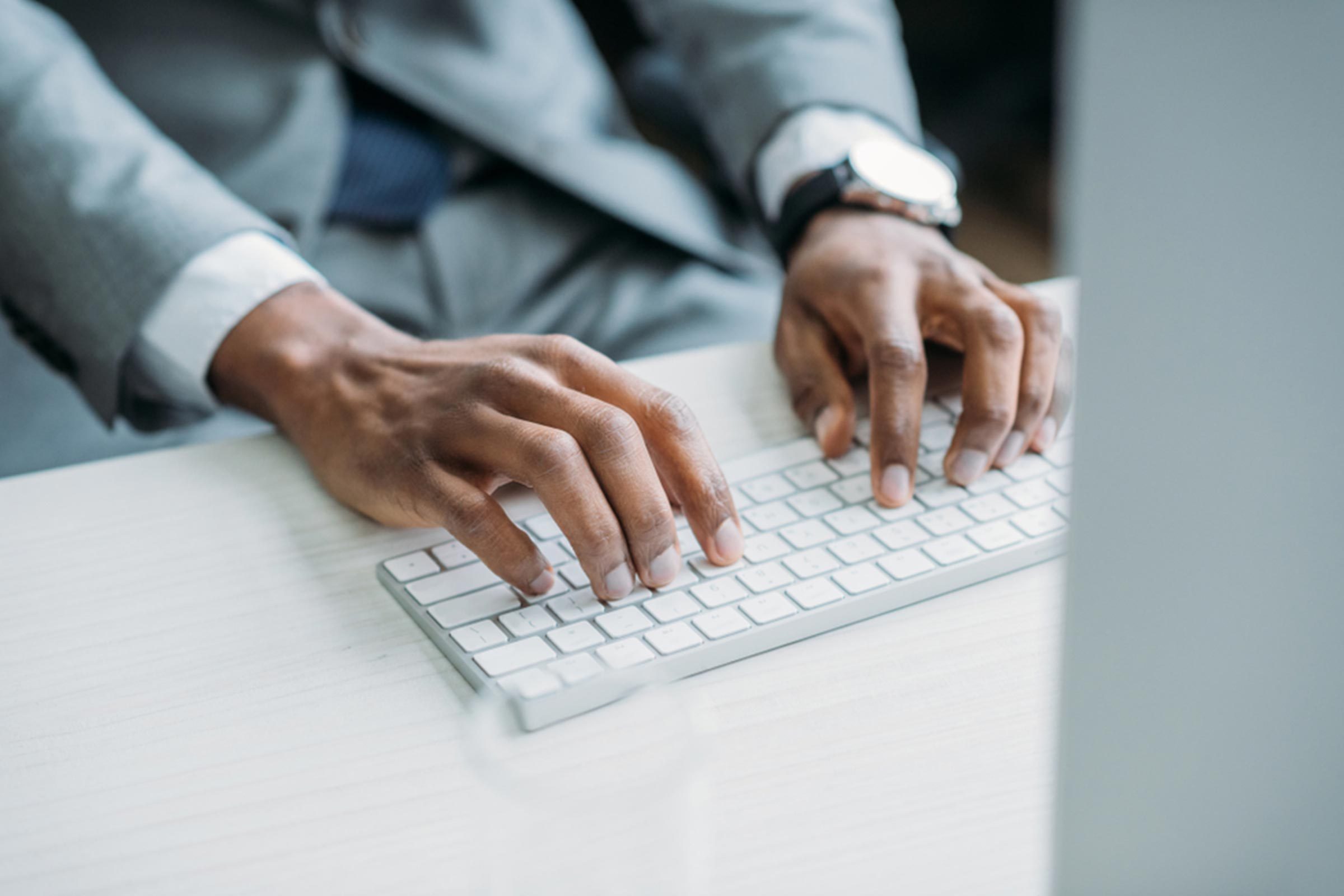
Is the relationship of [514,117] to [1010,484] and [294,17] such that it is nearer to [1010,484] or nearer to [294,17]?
[294,17]

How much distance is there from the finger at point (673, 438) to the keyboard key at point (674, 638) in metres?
0.05

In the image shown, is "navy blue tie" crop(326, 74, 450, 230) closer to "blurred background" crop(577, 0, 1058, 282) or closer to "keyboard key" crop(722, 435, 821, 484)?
"keyboard key" crop(722, 435, 821, 484)

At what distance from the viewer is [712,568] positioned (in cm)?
48

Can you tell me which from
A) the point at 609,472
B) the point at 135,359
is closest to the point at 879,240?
the point at 609,472

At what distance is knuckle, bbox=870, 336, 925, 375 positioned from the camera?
58 cm

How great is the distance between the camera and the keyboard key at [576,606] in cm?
46

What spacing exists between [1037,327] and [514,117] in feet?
1.75

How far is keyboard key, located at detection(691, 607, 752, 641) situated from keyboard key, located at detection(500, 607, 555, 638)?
60mm

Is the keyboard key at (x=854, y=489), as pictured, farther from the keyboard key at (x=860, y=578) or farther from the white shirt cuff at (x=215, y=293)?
the white shirt cuff at (x=215, y=293)

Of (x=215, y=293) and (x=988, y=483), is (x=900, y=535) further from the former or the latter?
(x=215, y=293)

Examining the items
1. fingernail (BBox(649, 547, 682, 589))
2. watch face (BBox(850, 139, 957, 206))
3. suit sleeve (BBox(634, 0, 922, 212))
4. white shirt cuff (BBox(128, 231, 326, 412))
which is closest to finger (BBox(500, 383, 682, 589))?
fingernail (BBox(649, 547, 682, 589))

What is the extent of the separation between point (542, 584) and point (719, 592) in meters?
0.07

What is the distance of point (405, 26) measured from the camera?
3.19ft

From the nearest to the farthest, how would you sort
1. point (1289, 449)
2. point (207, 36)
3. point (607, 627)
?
point (1289, 449)
point (607, 627)
point (207, 36)
